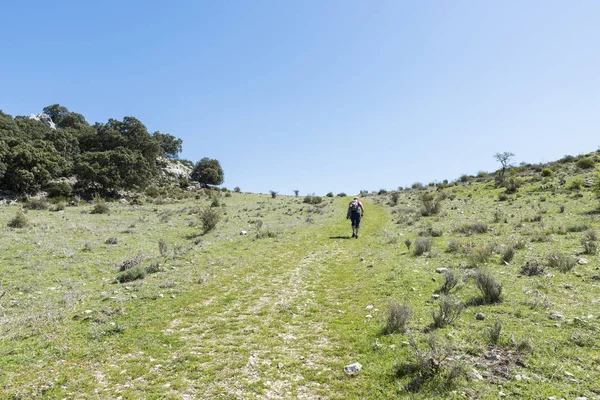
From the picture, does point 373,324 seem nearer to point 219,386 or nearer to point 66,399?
point 219,386

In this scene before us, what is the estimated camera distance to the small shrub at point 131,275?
12523mm

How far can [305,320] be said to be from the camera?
890cm

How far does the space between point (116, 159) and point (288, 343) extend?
6026cm

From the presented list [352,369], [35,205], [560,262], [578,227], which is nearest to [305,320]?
[352,369]

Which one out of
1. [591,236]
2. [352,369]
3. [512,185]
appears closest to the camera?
[352,369]

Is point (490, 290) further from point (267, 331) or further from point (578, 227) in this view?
point (578, 227)

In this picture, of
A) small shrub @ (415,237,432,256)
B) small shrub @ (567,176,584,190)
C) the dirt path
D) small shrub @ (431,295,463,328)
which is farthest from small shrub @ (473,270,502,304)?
small shrub @ (567,176,584,190)

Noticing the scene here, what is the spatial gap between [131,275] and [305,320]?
8155 mm

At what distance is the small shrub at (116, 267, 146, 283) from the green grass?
0.37 m

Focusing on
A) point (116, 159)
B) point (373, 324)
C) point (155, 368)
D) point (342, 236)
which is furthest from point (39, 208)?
point (373, 324)

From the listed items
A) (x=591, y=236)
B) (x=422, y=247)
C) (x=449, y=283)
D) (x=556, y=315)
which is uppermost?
(x=591, y=236)

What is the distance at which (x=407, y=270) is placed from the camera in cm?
1266

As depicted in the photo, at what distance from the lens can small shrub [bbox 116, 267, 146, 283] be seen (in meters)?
12.5

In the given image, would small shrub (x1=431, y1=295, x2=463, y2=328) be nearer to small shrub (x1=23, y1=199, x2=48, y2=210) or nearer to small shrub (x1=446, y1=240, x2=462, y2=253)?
small shrub (x1=446, y1=240, x2=462, y2=253)
